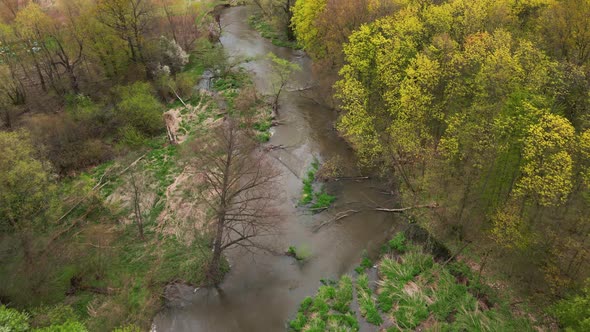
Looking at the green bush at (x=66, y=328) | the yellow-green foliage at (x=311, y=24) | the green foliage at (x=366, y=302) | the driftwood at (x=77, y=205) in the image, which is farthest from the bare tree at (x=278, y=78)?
the green bush at (x=66, y=328)

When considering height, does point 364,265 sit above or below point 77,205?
below

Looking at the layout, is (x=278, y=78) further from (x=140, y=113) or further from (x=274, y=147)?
(x=140, y=113)

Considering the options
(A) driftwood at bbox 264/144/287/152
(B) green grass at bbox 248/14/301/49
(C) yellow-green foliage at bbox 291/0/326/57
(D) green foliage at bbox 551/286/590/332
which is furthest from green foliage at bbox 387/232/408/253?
(B) green grass at bbox 248/14/301/49

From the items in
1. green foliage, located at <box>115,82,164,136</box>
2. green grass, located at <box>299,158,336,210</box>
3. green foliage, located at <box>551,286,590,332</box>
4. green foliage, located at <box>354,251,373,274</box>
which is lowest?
green foliage, located at <box>354,251,373,274</box>

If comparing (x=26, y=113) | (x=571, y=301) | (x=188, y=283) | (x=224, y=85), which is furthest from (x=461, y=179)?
(x=26, y=113)

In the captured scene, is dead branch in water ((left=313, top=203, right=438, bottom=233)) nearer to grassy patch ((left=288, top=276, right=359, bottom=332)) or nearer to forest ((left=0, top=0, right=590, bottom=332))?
forest ((left=0, top=0, right=590, bottom=332))

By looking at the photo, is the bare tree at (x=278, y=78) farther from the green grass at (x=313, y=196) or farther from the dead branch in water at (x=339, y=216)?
the dead branch in water at (x=339, y=216)

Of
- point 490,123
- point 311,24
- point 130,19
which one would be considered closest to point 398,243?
point 490,123

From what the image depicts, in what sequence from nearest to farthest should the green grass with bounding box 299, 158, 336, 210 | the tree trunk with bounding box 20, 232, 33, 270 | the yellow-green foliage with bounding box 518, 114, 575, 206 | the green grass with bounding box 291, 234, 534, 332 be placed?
the yellow-green foliage with bounding box 518, 114, 575, 206 → the green grass with bounding box 291, 234, 534, 332 → the tree trunk with bounding box 20, 232, 33, 270 → the green grass with bounding box 299, 158, 336, 210
